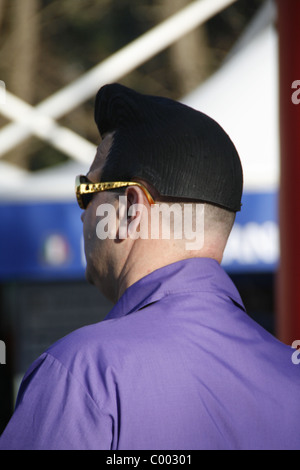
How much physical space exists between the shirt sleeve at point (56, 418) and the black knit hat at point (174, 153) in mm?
384

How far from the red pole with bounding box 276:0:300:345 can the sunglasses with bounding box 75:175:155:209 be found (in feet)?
3.97

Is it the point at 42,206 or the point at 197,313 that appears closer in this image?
the point at 197,313

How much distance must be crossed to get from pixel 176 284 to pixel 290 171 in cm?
139

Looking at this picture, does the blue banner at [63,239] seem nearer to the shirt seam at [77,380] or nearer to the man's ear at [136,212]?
the man's ear at [136,212]

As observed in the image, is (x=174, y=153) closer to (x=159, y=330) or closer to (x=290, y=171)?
(x=159, y=330)

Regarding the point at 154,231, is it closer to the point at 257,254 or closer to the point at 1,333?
the point at 257,254

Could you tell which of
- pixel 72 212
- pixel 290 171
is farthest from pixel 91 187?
pixel 72 212

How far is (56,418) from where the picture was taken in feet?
3.25

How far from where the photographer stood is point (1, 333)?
517cm

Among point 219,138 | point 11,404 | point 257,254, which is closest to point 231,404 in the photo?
point 219,138

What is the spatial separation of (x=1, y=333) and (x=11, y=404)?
0.51 meters

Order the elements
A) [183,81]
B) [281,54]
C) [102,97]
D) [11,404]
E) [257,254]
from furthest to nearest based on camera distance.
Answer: [183,81]
[11,404]
[257,254]
[281,54]
[102,97]

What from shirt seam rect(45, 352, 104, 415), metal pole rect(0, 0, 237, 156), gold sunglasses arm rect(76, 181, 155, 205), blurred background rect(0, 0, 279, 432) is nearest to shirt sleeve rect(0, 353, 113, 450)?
shirt seam rect(45, 352, 104, 415)

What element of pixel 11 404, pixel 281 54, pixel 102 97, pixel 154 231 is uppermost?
pixel 281 54
